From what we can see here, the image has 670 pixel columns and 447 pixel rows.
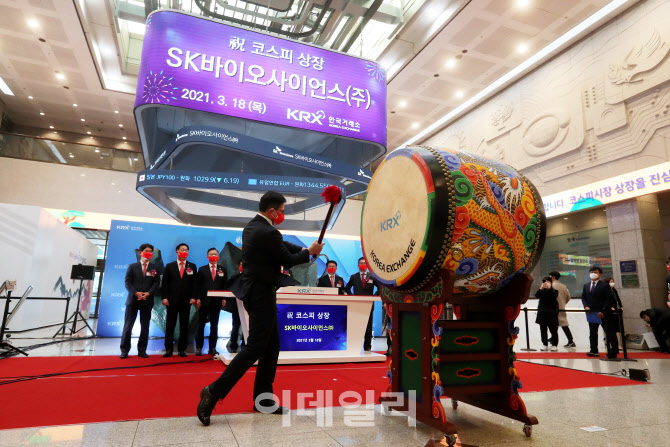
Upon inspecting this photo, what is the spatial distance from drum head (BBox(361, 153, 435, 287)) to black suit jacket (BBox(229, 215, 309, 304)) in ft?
1.52

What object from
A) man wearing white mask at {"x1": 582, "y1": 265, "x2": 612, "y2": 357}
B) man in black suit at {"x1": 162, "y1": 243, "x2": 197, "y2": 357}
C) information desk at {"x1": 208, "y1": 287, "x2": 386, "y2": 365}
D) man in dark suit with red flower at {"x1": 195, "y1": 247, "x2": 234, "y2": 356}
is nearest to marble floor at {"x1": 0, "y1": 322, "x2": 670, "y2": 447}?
information desk at {"x1": 208, "y1": 287, "x2": 386, "y2": 365}

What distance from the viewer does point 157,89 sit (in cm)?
532

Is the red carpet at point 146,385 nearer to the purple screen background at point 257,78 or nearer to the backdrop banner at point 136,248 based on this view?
the backdrop banner at point 136,248

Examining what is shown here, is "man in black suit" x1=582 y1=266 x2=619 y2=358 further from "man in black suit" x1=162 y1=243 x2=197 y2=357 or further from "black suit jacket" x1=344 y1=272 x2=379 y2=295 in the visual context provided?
"man in black suit" x1=162 y1=243 x2=197 y2=357

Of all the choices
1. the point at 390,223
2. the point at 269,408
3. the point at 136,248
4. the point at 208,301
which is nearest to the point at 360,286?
the point at 208,301

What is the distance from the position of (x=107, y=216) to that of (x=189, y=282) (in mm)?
8500

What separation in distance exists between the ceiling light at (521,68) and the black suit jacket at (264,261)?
424cm

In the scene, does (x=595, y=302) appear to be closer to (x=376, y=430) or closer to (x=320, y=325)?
(x=320, y=325)

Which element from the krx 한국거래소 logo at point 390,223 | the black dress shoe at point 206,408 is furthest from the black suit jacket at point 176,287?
the krx 한국거래소 logo at point 390,223

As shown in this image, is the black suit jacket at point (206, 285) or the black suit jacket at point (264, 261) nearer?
the black suit jacket at point (264, 261)

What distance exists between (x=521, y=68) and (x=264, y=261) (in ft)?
32.4

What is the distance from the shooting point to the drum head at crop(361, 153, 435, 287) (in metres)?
2.12

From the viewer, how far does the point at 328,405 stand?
9.07 ft

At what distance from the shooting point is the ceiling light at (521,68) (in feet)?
26.4
